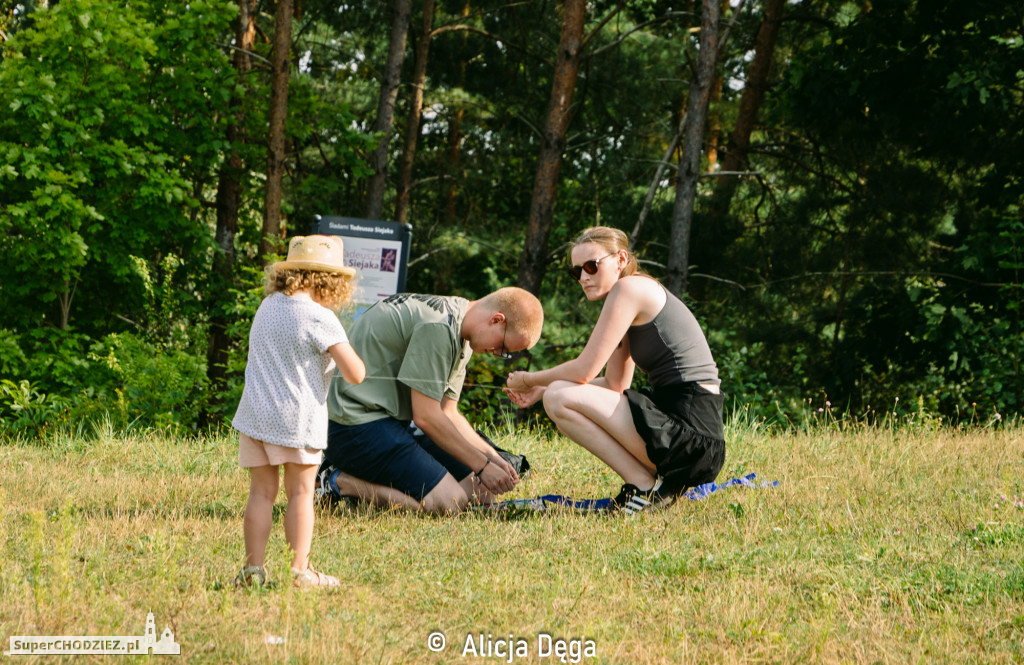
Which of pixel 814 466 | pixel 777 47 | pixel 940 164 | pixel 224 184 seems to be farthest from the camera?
pixel 777 47

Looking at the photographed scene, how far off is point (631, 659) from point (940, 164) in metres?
10.3

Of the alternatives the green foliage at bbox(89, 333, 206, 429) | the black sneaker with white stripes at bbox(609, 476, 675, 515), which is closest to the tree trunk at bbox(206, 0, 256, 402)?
the green foliage at bbox(89, 333, 206, 429)

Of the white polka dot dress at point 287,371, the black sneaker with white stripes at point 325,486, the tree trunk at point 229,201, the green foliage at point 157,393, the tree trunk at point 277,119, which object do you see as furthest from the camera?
the tree trunk at point 229,201

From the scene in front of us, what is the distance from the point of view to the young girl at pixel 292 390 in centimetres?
331

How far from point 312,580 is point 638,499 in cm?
187

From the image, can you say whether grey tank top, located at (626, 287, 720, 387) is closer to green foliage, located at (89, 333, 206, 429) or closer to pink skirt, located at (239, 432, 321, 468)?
pink skirt, located at (239, 432, 321, 468)

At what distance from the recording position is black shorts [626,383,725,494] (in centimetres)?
460

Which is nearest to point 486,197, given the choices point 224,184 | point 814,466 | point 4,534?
point 224,184

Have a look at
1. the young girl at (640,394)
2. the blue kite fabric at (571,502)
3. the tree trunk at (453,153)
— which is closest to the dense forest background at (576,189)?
the tree trunk at (453,153)

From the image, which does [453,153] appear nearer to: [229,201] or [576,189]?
[576,189]

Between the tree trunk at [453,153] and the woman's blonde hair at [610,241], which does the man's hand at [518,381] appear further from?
the tree trunk at [453,153]

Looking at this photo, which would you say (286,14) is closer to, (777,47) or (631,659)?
(777,47)

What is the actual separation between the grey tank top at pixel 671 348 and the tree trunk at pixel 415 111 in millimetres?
10997

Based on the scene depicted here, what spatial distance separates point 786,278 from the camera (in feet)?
40.4
